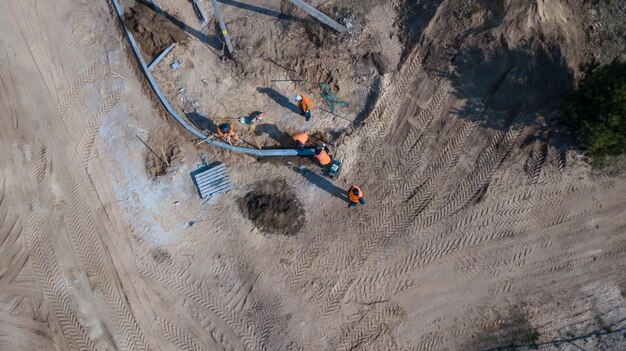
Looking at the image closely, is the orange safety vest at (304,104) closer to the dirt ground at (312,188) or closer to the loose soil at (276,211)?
the dirt ground at (312,188)

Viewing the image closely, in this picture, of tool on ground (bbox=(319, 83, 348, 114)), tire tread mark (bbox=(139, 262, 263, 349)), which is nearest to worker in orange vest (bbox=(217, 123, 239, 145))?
tool on ground (bbox=(319, 83, 348, 114))

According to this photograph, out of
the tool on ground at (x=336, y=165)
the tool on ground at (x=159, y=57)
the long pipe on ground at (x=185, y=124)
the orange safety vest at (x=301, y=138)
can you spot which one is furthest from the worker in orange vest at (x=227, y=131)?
the tool on ground at (x=336, y=165)

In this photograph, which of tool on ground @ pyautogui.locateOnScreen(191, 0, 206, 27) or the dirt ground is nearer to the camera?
the dirt ground

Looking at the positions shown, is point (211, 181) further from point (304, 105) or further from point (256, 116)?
point (304, 105)

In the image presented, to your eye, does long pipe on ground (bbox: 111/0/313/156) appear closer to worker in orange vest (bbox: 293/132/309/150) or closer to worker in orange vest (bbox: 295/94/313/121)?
worker in orange vest (bbox: 293/132/309/150)

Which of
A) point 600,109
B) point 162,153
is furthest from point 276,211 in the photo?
point 600,109

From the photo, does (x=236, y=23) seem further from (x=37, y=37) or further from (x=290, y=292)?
(x=290, y=292)
